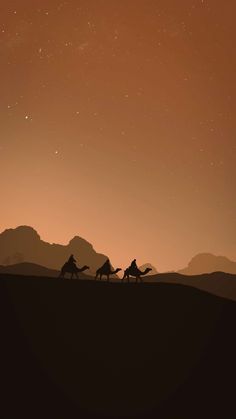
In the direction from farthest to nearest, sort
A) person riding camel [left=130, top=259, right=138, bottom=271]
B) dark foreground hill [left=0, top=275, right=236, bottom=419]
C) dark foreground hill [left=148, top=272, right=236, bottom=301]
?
dark foreground hill [left=148, top=272, right=236, bottom=301]
person riding camel [left=130, top=259, right=138, bottom=271]
dark foreground hill [left=0, top=275, right=236, bottom=419]

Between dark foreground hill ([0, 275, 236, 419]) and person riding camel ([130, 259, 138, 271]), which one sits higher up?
person riding camel ([130, 259, 138, 271])

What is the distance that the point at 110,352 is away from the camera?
21.8 metres

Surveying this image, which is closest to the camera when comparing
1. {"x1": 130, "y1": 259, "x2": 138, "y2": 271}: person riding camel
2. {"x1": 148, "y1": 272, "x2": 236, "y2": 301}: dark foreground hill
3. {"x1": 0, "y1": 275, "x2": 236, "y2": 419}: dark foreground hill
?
{"x1": 0, "y1": 275, "x2": 236, "y2": 419}: dark foreground hill

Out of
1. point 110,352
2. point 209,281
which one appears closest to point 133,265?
point 110,352

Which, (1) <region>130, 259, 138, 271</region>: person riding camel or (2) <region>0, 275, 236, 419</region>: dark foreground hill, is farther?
(1) <region>130, 259, 138, 271</region>: person riding camel

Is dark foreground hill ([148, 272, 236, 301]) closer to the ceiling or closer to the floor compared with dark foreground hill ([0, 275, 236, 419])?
closer to the ceiling

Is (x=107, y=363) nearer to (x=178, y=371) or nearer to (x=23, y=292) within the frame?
(x=178, y=371)

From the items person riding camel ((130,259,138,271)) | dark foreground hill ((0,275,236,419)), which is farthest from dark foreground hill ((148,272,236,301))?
dark foreground hill ((0,275,236,419))

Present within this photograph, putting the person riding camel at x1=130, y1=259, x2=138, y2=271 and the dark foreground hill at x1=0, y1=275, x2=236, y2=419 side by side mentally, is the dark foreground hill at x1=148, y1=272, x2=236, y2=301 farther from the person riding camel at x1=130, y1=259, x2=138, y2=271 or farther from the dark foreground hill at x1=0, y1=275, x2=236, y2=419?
the dark foreground hill at x1=0, y1=275, x2=236, y2=419

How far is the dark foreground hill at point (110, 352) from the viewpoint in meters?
19.2

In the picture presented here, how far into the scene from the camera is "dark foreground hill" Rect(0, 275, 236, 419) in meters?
19.2

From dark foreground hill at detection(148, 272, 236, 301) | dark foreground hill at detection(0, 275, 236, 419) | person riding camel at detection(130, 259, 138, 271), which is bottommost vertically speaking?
dark foreground hill at detection(0, 275, 236, 419)

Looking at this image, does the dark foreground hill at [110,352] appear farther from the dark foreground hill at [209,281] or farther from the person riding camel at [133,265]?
the dark foreground hill at [209,281]

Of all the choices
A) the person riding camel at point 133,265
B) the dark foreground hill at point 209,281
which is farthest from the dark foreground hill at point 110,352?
the dark foreground hill at point 209,281
